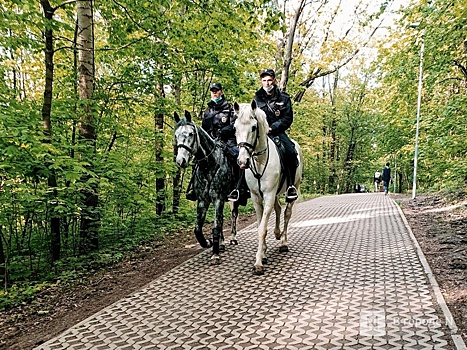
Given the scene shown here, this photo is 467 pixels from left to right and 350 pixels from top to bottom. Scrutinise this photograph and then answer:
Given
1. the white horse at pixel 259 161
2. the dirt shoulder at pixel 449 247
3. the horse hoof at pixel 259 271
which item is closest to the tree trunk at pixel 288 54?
the dirt shoulder at pixel 449 247

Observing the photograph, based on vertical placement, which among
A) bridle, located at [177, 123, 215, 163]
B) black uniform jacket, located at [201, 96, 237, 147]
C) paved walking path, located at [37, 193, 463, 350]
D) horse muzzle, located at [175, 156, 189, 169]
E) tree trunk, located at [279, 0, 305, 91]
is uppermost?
tree trunk, located at [279, 0, 305, 91]

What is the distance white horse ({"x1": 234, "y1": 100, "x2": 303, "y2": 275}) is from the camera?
5324 mm

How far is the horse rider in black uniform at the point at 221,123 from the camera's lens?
23.0 ft

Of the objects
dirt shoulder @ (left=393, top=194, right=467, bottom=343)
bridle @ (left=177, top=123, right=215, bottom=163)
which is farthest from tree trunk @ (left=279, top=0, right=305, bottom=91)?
bridle @ (left=177, top=123, right=215, bottom=163)

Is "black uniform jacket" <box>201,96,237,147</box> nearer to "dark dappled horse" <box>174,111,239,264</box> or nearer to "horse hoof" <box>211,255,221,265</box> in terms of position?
"dark dappled horse" <box>174,111,239,264</box>

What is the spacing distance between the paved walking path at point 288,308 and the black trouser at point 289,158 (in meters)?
1.58

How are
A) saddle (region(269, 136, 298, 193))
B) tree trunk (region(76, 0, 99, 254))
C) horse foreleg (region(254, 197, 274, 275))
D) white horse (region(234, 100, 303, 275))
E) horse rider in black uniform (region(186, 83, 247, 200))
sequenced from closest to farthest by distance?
white horse (region(234, 100, 303, 275)) < horse foreleg (region(254, 197, 274, 275)) < saddle (region(269, 136, 298, 193)) < horse rider in black uniform (region(186, 83, 247, 200)) < tree trunk (region(76, 0, 99, 254))

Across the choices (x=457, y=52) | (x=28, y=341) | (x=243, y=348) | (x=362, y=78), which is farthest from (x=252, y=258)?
(x=362, y=78)

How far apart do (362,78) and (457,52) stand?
86.0 ft

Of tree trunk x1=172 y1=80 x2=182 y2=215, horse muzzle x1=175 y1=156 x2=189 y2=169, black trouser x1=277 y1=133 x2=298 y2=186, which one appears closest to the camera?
horse muzzle x1=175 y1=156 x2=189 y2=169

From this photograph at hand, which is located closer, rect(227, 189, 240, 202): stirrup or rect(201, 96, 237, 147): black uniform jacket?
rect(227, 189, 240, 202): stirrup

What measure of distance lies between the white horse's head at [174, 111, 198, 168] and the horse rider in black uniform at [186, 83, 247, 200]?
1043 mm

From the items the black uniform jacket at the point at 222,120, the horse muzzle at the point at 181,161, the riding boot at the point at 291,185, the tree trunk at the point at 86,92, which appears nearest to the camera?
the horse muzzle at the point at 181,161

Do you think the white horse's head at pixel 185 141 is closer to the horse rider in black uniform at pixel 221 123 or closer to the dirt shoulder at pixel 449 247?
the horse rider in black uniform at pixel 221 123
